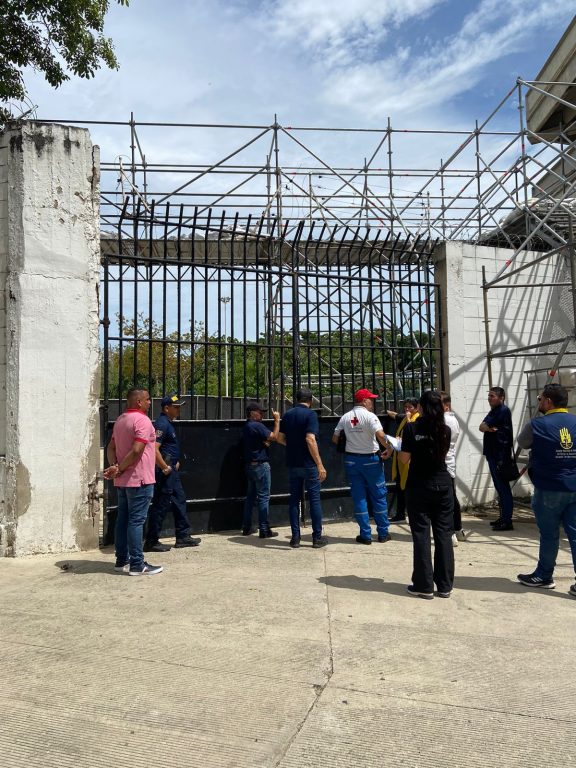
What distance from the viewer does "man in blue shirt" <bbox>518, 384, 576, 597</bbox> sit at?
185 inches

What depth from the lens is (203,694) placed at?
3006 mm

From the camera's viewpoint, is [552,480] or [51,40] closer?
[552,480]

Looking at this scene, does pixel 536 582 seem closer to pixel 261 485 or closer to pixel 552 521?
pixel 552 521

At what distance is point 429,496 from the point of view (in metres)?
4.72

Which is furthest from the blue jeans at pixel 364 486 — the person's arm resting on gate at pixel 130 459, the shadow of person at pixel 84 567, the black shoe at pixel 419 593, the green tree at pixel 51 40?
the green tree at pixel 51 40

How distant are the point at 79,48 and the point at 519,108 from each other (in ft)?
22.7

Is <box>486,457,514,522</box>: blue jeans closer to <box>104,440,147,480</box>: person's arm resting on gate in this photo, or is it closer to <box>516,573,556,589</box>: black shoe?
<box>516,573,556,589</box>: black shoe

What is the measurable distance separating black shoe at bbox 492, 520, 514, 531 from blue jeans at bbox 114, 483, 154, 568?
4083 mm

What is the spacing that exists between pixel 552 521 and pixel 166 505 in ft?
11.7

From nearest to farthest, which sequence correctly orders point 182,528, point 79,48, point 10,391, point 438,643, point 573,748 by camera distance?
1. point 573,748
2. point 438,643
3. point 10,391
4. point 182,528
5. point 79,48

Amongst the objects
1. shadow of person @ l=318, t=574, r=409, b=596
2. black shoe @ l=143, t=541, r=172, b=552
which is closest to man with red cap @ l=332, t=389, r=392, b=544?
shadow of person @ l=318, t=574, r=409, b=596

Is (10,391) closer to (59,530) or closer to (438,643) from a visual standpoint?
(59,530)

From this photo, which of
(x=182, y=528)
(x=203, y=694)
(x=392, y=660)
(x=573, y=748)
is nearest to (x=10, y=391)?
(x=182, y=528)

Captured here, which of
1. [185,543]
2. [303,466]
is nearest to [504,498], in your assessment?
[303,466]
